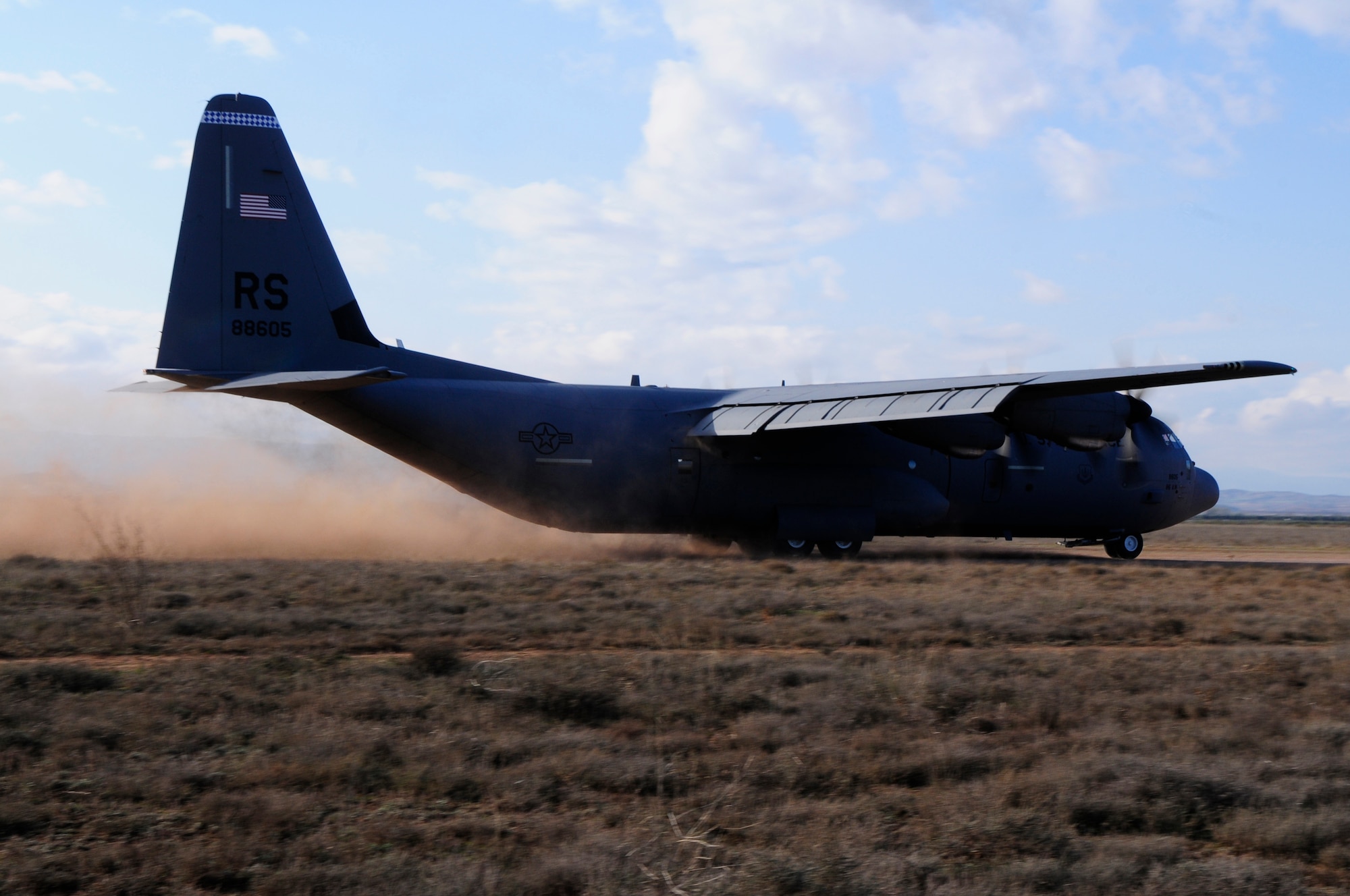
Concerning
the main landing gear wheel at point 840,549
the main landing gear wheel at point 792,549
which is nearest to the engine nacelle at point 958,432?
the main landing gear wheel at point 840,549

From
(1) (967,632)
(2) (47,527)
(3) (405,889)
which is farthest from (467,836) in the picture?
(2) (47,527)

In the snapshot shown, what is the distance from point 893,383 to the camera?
20.3 metres

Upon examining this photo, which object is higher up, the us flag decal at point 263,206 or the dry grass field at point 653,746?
the us flag decal at point 263,206

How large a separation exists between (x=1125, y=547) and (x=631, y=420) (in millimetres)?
12463

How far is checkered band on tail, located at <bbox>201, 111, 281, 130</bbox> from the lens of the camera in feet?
61.7

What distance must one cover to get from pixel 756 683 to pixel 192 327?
13929 millimetres

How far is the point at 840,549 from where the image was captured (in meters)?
22.6

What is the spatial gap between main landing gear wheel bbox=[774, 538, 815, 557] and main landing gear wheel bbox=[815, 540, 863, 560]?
0.29m

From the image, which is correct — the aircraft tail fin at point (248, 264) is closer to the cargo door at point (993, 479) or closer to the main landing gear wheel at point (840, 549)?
the main landing gear wheel at point (840, 549)

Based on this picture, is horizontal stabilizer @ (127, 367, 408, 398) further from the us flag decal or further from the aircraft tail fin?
the us flag decal

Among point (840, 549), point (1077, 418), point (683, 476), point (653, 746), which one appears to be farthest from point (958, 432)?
point (653, 746)

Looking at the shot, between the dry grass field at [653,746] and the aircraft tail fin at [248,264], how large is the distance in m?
6.29

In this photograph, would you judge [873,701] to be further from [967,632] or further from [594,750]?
[967,632]

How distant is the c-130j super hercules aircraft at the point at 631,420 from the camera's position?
61.8ft
